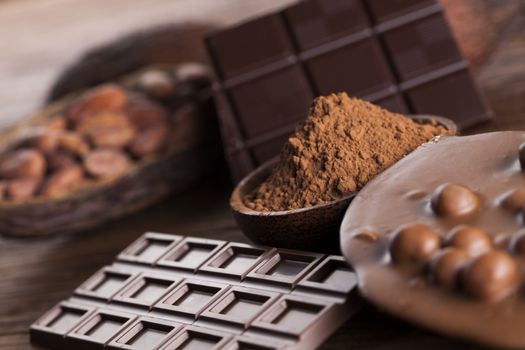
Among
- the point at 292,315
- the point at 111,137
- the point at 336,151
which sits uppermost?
the point at 111,137

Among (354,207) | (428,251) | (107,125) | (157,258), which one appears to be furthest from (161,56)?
(428,251)

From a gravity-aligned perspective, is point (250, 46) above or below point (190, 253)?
above

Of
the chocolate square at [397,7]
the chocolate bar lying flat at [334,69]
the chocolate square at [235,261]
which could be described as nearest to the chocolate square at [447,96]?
the chocolate bar lying flat at [334,69]

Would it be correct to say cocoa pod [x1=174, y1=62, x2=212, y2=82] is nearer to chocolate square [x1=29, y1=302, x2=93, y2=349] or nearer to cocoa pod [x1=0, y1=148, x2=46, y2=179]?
cocoa pod [x1=0, y1=148, x2=46, y2=179]

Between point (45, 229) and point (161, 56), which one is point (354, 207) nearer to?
point (45, 229)

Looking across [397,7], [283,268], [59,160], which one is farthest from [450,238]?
[59,160]

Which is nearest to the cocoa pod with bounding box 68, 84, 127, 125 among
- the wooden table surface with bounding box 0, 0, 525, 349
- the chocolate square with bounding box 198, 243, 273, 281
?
the wooden table surface with bounding box 0, 0, 525, 349

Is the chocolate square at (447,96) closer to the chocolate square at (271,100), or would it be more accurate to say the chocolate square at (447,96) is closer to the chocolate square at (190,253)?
the chocolate square at (271,100)

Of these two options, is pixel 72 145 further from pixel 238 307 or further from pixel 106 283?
pixel 238 307
